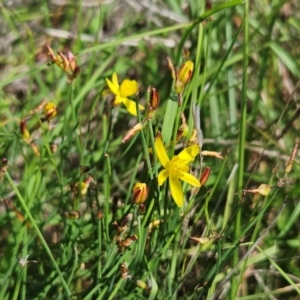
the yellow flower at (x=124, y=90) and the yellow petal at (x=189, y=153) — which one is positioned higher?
the yellow flower at (x=124, y=90)

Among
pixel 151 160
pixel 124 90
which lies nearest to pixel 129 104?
pixel 124 90

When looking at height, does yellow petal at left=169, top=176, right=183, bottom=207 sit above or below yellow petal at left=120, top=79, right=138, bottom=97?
below

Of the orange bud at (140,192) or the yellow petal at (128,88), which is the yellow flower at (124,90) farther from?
the orange bud at (140,192)

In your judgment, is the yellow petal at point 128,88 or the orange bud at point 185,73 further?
the yellow petal at point 128,88

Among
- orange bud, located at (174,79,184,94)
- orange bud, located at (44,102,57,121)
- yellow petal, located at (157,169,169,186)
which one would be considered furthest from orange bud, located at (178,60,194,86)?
orange bud, located at (44,102,57,121)

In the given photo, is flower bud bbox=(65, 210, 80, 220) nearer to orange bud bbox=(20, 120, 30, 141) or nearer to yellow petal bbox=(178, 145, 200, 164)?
orange bud bbox=(20, 120, 30, 141)

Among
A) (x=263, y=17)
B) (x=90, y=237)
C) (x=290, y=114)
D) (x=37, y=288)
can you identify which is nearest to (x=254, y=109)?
(x=290, y=114)

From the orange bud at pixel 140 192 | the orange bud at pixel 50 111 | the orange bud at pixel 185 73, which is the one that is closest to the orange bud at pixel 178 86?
the orange bud at pixel 185 73

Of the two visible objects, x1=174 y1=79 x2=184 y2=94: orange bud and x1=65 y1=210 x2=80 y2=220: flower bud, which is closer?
x1=174 y1=79 x2=184 y2=94: orange bud
